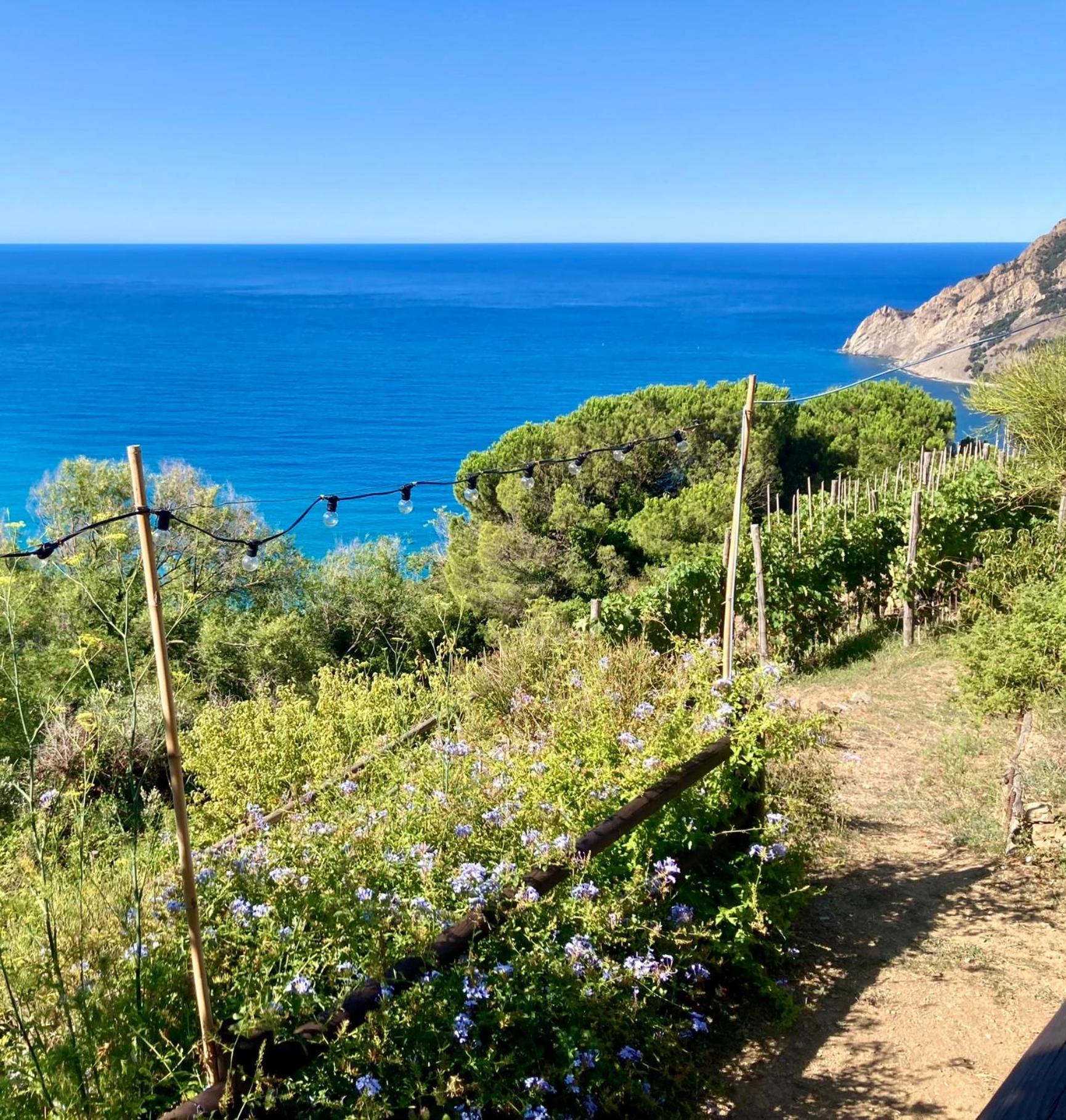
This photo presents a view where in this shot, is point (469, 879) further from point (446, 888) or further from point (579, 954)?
point (579, 954)

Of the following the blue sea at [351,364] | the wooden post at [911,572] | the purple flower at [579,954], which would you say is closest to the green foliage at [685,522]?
the wooden post at [911,572]

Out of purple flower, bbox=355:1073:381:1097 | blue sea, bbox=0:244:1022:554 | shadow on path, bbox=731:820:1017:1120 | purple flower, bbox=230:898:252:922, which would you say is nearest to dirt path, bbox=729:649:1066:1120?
shadow on path, bbox=731:820:1017:1120

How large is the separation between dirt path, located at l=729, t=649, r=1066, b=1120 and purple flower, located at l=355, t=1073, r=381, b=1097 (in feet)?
4.16

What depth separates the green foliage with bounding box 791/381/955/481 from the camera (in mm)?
20062

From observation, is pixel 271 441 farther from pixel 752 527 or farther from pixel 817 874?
pixel 817 874

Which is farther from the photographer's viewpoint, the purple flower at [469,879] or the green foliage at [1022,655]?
the green foliage at [1022,655]

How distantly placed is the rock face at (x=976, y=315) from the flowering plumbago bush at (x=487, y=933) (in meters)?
22.7

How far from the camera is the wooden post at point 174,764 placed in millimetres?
1988

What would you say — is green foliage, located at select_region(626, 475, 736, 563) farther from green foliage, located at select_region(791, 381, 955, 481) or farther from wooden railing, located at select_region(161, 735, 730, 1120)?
wooden railing, located at select_region(161, 735, 730, 1120)

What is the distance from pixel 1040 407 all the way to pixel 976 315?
2103 inches

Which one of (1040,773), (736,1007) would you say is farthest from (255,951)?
(1040,773)

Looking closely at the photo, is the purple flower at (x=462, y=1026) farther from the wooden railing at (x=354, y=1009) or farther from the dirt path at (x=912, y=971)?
the dirt path at (x=912, y=971)

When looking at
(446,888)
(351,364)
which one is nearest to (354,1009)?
(446,888)

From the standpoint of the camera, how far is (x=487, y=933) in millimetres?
2477
